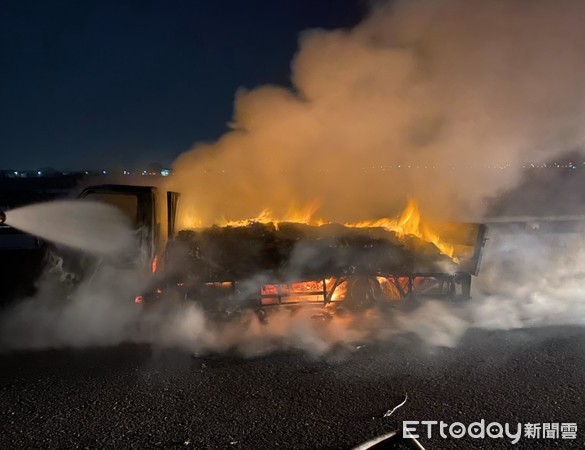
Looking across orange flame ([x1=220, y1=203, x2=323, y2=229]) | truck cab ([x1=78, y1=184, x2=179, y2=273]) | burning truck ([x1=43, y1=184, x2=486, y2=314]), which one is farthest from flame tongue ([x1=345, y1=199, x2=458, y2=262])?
A: truck cab ([x1=78, y1=184, x2=179, y2=273])

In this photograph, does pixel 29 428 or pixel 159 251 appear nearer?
pixel 29 428

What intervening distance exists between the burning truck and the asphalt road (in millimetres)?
1250

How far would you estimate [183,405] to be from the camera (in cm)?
383

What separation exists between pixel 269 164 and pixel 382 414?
22.8 feet

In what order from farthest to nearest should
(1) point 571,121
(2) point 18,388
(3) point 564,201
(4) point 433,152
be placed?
(3) point 564,201, (4) point 433,152, (1) point 571,121, (2) point 18,388

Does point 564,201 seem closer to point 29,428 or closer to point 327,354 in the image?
point 327,354

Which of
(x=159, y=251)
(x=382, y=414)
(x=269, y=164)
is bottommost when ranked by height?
(x=382, y=414)

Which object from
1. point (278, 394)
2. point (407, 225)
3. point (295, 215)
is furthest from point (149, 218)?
point (407, 225)

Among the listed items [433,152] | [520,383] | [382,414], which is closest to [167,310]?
[382,414]

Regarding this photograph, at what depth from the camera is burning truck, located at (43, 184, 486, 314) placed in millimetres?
6098

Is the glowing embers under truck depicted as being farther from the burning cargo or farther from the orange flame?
the orange flame

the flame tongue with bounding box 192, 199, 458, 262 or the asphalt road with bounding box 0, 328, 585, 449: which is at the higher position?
the flame tongue with bounding box 192, 199, 458, 262

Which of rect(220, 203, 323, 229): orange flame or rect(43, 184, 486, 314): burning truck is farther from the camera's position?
rect(220, 203, 323, 229): orange flame

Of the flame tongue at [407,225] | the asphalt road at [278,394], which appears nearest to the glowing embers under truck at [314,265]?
the flame tongue at [407,225]
